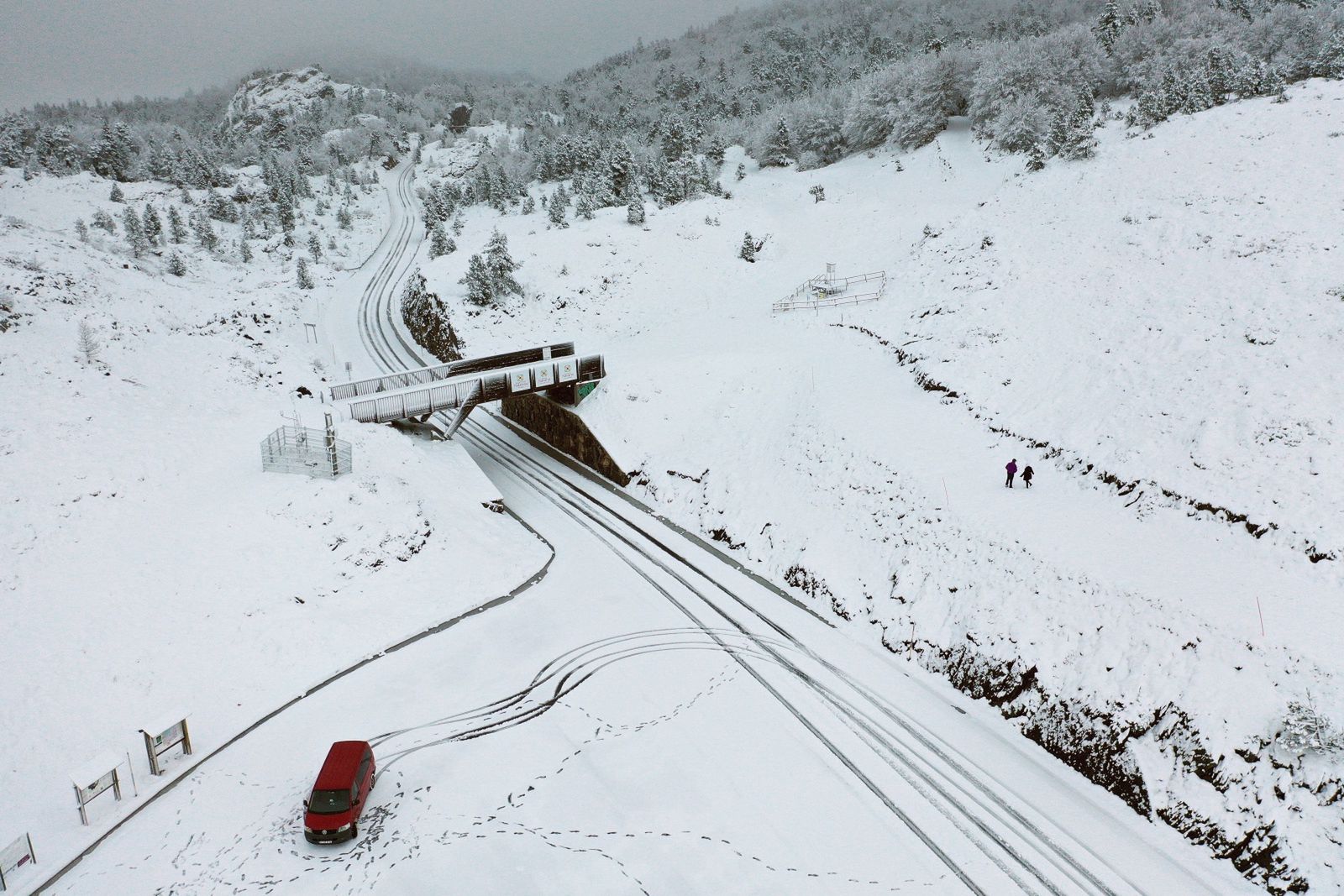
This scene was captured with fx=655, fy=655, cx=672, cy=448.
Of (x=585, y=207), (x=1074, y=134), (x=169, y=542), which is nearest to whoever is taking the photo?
(x=169, y=542)

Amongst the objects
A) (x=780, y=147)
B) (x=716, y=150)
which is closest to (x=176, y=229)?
(x=716, y=150)

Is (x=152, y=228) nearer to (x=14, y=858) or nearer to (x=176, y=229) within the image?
(x=176, y=229)

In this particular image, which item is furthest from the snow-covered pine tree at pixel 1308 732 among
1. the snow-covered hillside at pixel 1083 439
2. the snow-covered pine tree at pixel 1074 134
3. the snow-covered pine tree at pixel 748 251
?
the snow-covered pine tree at pixel 748 251

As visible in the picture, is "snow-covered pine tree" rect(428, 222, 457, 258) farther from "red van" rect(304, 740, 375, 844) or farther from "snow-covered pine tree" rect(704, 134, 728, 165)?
"red van" rect(304, 740, 375, 844)

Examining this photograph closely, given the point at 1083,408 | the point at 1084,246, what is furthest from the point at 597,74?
the point at 1083,408

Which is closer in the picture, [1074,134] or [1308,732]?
[1308,732]

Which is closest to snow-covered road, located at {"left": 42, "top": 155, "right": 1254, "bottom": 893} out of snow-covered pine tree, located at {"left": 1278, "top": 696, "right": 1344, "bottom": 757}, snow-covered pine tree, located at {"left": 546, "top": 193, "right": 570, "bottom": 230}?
snow-covered pine tree, located at {"left": 1278, "top": 696, "right": 1344, "bottom": 757}
